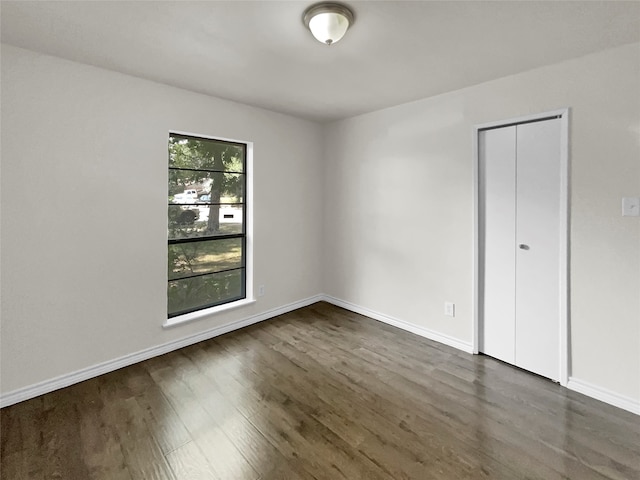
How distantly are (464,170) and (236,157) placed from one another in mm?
2411

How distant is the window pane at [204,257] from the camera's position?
3102mm

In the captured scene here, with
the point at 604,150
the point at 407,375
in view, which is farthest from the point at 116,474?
the point at 604,150

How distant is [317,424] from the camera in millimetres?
1971

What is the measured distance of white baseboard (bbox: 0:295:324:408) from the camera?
2.20 metres

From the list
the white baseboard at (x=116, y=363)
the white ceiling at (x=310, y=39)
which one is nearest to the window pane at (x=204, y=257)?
the white baseboard at (x=116, y=363)

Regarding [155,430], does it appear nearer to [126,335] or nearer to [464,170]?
[126,335]

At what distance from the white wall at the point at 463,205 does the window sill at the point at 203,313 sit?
133cm

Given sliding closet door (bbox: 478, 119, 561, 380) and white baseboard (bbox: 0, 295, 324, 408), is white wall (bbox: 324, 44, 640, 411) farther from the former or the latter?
white baseboard (bbox: 0, 295, 324, 408)

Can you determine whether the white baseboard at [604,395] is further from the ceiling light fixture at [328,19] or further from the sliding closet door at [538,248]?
the ceiling light fixture at [328,19]

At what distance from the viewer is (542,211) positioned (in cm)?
249

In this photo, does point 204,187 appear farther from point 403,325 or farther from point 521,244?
point 521,244

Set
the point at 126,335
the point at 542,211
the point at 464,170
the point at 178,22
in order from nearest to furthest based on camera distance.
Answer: the point at 178,22, the point at 542,211, the point at 126,335, the point at 464,170

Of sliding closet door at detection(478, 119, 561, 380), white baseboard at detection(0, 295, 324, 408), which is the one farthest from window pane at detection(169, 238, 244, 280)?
sliding closet door at detection(478, 119, 561, 380)

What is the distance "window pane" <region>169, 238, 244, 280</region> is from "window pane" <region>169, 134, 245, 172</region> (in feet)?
2.64
